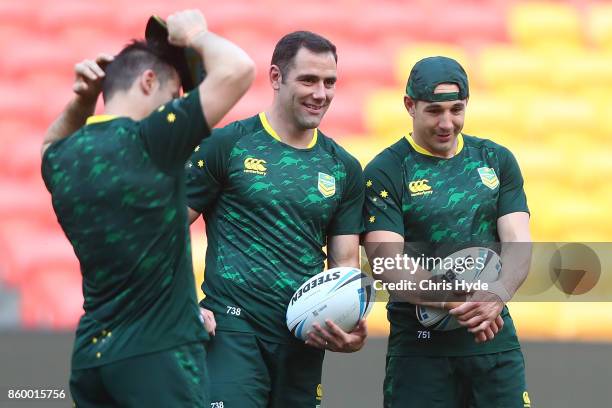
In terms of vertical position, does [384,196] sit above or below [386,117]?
below

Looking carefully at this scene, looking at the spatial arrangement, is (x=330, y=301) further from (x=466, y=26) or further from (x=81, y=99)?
(x=466, y=26)

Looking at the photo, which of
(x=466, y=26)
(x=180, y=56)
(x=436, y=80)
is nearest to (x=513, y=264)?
(x=436, y=80)

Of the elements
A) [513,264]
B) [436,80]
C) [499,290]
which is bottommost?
[499,290]

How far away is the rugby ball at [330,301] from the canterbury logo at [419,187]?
619mm

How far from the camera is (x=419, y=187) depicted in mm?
5172

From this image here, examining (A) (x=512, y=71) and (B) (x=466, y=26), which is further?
(B) (x=466, y=26)

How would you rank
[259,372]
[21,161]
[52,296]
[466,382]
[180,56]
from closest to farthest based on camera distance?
[180,56] → [259,372] → [466,382] → [52,296] → [21,161]

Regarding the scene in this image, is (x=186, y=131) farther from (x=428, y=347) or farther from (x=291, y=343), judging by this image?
(x=428, y=347)

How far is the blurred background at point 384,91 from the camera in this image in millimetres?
9102

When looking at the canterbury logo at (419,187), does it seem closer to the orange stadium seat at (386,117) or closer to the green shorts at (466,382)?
the green shorts at (466,382)

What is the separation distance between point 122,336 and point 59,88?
6.91 meters

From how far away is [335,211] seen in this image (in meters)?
5.02

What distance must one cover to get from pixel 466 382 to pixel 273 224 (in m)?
1.22

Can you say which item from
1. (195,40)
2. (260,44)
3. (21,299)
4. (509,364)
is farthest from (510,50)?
(195,40)
